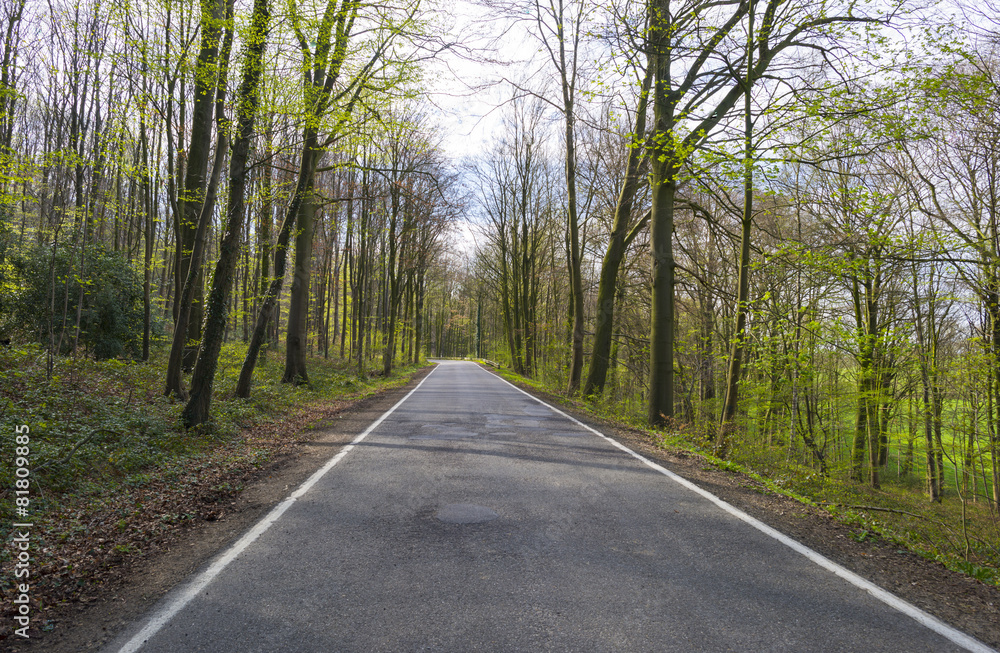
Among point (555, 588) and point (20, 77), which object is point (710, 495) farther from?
point (20, 77)

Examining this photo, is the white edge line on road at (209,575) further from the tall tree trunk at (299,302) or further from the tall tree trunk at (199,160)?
the tall tree trunk at (299,302)

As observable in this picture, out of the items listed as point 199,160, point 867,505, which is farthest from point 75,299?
point 867,505

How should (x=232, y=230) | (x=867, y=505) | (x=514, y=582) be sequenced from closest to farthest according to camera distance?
(x=514, y=582) < (x=867, y=505) < (x=232, y=230)

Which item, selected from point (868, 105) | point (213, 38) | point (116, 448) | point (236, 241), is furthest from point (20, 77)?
point (868, 105)

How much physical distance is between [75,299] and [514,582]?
50.8 ft

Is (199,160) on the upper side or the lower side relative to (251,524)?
upper

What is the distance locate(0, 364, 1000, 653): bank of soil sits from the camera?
9.30 ft

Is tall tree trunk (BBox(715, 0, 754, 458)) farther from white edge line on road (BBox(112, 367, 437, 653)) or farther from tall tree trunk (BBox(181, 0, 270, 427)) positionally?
tall tree trunk (BBox(181, 0, 270, 427))

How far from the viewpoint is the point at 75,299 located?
13.2 meters

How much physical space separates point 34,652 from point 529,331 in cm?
2711

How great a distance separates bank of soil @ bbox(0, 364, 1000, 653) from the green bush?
1006 cm

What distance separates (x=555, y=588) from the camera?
3.15 metres

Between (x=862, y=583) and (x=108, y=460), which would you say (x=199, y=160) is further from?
(x=862, y=583)

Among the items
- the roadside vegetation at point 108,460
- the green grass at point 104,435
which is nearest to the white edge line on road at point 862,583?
the roadside vegetation at point 108,460
